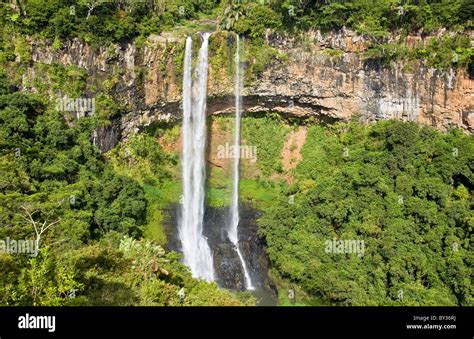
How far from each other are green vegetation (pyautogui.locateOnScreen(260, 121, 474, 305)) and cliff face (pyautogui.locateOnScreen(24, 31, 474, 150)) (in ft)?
4.41

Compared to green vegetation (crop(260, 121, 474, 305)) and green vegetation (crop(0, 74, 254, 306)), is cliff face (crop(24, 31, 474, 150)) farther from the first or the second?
green vegetation (crop(0, 74, 254, 306))

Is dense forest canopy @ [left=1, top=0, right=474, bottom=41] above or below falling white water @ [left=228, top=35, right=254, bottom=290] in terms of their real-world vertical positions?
above

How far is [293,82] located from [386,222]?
964 centimetres

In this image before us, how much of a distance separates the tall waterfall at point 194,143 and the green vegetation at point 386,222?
3.94 meters

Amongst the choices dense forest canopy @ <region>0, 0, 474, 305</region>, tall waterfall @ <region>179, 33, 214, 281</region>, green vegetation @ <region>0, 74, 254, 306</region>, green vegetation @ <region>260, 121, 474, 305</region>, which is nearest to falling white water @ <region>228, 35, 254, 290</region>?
dense forest canopy @ <region>0, 0, 474, 305</region>

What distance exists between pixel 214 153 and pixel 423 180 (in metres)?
11.5

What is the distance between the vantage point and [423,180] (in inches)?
854

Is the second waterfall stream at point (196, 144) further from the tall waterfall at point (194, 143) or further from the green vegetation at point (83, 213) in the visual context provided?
the green vegetation at point (83, 213)

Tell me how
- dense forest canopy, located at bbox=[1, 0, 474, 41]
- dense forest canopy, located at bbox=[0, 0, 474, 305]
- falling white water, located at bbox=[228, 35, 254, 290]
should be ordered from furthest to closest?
falling white water, located at bbox=[228, 35, 254, 290]
dense forest canopy, located at bbox=[1, 0, 474, 41]
dense forest canopy, located at bbox=[0, 0, 474, 305]

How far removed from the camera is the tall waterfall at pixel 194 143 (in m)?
25.0

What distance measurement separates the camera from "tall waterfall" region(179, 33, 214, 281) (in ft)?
82.2

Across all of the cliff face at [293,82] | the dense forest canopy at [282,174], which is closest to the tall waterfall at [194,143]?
the cliff face at [293,82]

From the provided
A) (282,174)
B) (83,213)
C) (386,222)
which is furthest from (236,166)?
(83,213)

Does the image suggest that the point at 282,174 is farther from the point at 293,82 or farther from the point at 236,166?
the point at 293,82
